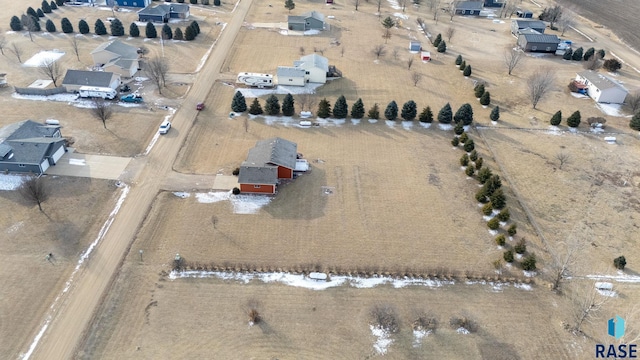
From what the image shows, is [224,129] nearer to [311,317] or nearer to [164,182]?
[164,182]

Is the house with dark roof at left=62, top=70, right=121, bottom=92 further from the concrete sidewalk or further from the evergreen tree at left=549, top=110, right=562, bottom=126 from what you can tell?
the evergreen tree at left=549, top=110, right=562, bottom=126

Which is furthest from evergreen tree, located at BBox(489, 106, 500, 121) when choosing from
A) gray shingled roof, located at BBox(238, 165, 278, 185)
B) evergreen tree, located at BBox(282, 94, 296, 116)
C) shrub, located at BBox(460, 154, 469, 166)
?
gray shingled roof, located at BBox(238, 165, 278, 185)

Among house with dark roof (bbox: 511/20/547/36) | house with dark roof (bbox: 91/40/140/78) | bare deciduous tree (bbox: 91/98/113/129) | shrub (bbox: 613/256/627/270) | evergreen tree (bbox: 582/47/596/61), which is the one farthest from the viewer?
house with dark roof (bbox: 511/20/547/36)

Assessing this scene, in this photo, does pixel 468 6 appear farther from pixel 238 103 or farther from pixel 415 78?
pixel 238 103

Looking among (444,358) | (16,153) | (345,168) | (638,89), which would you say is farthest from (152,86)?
(638,89)

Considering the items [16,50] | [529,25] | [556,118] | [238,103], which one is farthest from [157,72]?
[529,25]

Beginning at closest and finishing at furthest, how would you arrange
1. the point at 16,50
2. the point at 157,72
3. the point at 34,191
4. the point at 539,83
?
the point at 34,191
the point at 157,72
the point at 539,83
the point at 16,50
